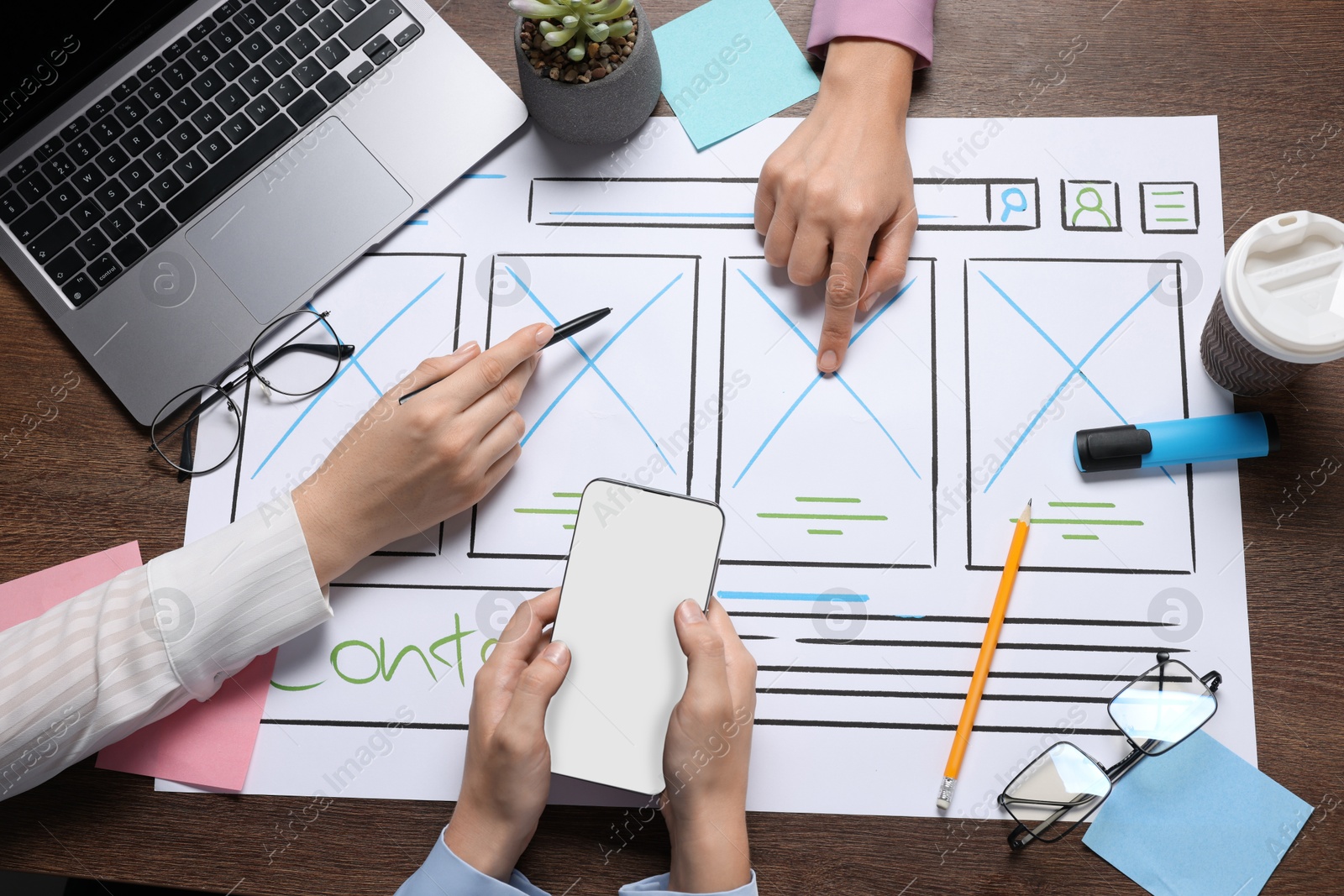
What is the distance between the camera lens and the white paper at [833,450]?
73 centimetres

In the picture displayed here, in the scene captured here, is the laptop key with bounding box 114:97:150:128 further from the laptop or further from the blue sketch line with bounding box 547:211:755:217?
the blue sketch line with bounding box 547:211:755:217

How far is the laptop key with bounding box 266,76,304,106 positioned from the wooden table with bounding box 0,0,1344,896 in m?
0.17

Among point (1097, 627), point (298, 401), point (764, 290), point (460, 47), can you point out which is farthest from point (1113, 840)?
point (460, 47)

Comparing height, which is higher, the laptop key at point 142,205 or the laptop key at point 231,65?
the laptop key at point 231,65

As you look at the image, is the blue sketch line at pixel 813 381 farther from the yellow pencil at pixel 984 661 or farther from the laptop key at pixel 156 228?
the laptop key at pixel 156 228

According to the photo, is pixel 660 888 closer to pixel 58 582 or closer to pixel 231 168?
pixel 58 582

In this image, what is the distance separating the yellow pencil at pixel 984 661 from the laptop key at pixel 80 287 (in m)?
0.86

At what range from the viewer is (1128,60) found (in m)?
0.82

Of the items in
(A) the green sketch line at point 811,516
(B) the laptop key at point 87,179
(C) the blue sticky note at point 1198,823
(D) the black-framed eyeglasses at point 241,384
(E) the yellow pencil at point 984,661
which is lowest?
(C) the blue sticky note at point 1198,823

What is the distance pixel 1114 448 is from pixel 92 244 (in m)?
0.94

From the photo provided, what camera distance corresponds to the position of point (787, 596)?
75 cm

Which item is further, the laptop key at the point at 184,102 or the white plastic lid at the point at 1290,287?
the laptop key at the point at 184,102

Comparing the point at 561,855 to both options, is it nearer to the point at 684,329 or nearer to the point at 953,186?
the point at 684,329

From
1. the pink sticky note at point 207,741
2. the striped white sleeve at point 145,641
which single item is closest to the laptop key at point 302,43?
the striped white sleeve at point 145,641
